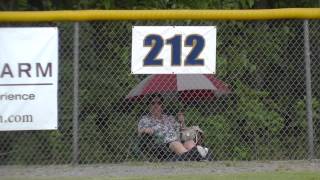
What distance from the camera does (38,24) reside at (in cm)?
815

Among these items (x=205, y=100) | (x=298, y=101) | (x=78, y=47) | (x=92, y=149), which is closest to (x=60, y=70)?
(x=78, y=47)

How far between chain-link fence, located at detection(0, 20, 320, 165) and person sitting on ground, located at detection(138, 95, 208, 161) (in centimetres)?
10

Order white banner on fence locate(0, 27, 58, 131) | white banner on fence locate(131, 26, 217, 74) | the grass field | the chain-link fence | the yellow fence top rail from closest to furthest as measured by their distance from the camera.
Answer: the grass field < white banner on fence locate(0, 27, 58, 131) < the yellow fence top rail < white banner on fence locate(131, 26, 217, 74) < the chain-link fence

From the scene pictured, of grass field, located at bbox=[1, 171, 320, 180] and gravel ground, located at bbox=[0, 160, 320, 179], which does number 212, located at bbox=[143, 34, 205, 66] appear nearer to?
gravel ground, located at bbox=[0, 160, 320, 179]

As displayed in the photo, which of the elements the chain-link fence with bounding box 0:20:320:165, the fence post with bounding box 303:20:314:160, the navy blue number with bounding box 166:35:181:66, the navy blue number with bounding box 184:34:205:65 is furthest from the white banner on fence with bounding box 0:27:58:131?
the fence post with bounding box 303:20:314:160

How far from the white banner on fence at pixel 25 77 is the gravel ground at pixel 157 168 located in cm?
51

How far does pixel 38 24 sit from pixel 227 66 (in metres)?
2.25

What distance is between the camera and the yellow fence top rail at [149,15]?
7996 mm

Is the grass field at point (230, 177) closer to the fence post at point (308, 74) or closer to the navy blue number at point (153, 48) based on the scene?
the fence post at point (308, 74)

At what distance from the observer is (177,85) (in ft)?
27.6

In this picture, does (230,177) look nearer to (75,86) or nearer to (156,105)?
(156,105)

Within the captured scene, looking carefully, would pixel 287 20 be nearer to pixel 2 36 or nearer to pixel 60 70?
pixel 60 70

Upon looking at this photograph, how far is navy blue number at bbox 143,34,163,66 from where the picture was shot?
8094 millimetres

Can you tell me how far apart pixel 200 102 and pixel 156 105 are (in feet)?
1.83
